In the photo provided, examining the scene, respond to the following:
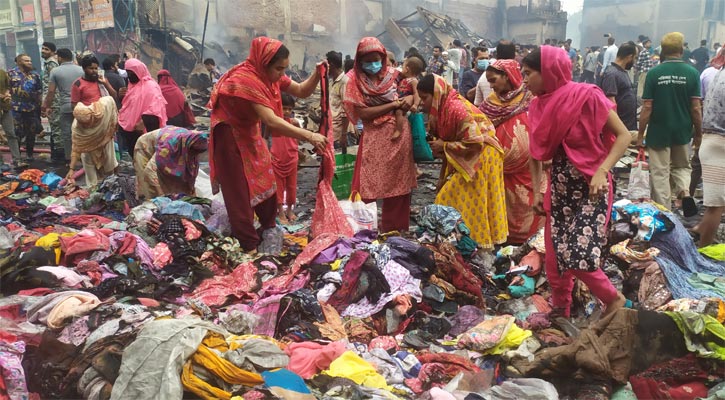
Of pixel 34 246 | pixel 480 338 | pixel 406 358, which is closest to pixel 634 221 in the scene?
pixel 480 338

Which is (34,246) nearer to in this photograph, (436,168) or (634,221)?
(634,221)

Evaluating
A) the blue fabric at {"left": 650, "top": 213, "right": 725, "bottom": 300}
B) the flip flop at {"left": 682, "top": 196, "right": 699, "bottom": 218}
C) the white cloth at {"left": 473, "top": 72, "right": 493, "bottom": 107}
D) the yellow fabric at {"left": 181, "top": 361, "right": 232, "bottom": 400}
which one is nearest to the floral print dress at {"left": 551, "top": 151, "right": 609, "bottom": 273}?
the blue fabric at {"left": 650, "top": 213, "right": 725, "bottom": 300}

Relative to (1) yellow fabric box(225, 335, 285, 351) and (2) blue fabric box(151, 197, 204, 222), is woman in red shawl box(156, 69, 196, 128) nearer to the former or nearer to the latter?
(2) blue fabric box(151, 197, 204, 222)

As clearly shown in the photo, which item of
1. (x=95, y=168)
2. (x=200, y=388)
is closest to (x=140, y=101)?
(x=95, y=168)

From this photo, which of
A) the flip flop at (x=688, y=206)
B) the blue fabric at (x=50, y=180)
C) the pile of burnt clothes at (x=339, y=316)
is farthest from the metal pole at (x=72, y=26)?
the flip flop at (x=688, y=206)

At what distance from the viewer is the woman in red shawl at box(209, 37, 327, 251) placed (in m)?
4.54

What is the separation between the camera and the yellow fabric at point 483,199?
4789 millimetres

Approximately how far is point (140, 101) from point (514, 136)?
440 centimetres

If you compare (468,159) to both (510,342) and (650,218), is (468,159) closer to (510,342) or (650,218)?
(650,218)

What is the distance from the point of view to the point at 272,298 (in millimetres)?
3775

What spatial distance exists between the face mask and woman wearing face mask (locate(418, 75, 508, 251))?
1.28 feet

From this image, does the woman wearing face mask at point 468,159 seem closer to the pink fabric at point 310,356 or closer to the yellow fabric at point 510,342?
the yellow fabric at point 510,342

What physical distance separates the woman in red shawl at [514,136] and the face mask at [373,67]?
3.13 ft

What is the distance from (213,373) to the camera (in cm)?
282
